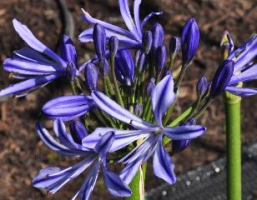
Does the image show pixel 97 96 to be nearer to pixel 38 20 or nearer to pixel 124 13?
pixel 124 13

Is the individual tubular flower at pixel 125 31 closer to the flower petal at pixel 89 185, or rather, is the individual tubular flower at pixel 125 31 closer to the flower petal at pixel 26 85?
the flower petal at pixel 26 85

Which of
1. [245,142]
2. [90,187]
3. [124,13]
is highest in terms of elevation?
[124,13]

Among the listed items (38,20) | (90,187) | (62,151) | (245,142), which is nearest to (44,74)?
(62,151)

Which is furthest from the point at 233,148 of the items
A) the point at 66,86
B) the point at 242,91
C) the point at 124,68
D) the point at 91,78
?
the point at 66,86

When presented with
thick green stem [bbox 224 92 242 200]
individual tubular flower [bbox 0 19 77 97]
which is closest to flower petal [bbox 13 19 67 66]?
individual tubular flower [bbox 0 19 77 97]

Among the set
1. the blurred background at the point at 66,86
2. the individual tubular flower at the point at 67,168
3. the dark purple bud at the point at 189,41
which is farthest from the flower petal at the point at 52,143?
the blurred background at the point at 66,86

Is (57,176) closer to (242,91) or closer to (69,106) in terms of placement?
(69,106)

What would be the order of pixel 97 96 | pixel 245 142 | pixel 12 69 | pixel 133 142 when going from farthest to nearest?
pixel 245 142, pixel 12 69, pixel 133 142, pixel 97 96
